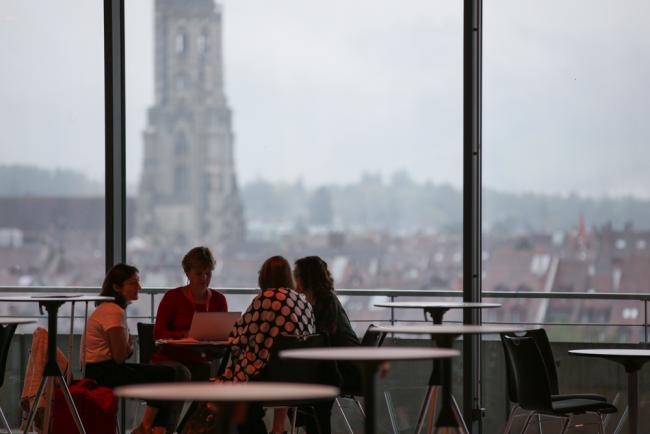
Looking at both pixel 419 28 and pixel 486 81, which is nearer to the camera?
pixel 486 81

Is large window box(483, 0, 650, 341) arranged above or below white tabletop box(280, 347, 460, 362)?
above

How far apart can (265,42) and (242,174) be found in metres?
1.68

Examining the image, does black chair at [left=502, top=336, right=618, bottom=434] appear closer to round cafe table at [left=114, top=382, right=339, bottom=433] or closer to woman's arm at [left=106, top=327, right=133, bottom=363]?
woman's arm at [left=106, top=327, right=133, bottom=363]

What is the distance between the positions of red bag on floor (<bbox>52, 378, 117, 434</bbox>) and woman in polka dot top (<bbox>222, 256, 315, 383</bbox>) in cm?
82

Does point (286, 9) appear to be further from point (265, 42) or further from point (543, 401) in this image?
point (543, 401)

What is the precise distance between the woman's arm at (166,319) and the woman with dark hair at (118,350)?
230 millimetres

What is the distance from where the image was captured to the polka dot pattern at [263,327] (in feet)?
17.1

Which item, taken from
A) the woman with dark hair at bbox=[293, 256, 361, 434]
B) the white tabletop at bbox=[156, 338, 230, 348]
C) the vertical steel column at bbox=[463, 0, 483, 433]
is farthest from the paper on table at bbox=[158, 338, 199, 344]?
the vertical steel column at bbox=[463, 0, 483, 433]

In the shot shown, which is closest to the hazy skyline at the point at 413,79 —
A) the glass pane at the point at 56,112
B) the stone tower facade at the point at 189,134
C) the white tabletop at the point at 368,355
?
the glass pane at the point at 56,112

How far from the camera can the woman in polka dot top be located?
520 cm

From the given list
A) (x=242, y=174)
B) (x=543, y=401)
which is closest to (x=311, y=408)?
(x=543, y=401)

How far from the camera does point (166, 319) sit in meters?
6.25

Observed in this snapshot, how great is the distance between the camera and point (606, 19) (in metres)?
7.93

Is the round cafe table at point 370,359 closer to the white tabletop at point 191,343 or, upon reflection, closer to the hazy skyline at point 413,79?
the white tabletop at point 191,343
